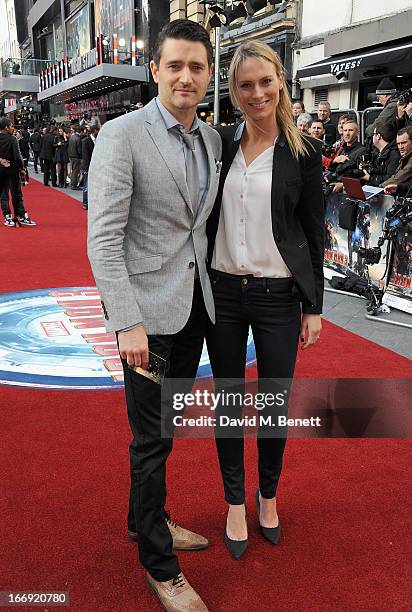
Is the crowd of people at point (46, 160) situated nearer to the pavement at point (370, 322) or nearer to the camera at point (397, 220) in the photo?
the pavement at point (370, 322)

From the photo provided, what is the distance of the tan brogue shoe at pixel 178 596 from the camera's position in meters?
1.81

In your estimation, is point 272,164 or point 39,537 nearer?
point 272,164

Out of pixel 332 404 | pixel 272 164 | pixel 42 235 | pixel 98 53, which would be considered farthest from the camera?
pixel 98 53

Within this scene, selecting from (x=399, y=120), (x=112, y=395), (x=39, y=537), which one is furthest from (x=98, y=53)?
(x=39, y=537)

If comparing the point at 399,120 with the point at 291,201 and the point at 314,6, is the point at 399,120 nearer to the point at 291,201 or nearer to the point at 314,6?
the point at 291,201

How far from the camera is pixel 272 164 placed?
1.92 metres

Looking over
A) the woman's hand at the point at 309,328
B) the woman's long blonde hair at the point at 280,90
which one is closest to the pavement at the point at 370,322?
the woman's hand at the point at 309,328

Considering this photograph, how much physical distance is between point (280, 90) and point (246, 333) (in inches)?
33.7

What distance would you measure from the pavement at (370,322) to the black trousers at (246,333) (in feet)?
7.91

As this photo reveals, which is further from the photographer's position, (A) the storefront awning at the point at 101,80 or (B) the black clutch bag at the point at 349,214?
(A) the storefront awning at the point at 101,80

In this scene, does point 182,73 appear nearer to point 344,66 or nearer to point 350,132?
point 350,132

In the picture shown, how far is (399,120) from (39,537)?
18.6ft

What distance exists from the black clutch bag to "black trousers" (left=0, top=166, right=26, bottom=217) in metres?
5.99

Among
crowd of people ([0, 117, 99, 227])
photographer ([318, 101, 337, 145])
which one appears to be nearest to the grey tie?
photographer ([318, 101, 337, 145])
